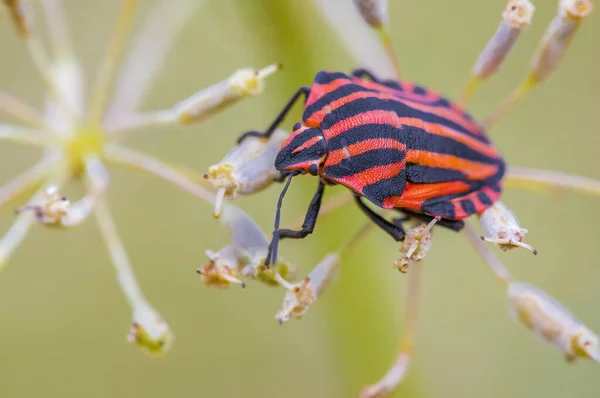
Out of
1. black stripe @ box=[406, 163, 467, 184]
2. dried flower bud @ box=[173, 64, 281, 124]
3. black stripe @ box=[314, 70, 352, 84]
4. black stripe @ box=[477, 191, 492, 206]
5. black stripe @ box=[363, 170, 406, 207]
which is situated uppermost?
dried flower bud @ box=[173, 64, 281, 124]

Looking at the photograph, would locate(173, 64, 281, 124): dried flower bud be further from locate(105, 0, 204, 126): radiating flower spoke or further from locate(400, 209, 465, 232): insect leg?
locate(400, 209, 465, 232): insect leg

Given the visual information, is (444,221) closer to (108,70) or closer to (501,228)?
(501,228)

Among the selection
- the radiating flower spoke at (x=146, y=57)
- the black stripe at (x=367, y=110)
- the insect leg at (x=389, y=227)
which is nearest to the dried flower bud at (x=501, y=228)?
the insect leg at (x=389, y=227)

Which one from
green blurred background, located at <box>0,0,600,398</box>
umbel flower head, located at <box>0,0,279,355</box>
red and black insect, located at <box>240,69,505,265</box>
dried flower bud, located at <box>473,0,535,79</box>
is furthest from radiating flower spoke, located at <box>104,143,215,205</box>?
green blurred background, located at <box>0,0,600,398</box>

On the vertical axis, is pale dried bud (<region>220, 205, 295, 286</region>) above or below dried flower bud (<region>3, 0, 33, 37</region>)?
below

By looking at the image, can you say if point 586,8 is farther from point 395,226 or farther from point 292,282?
point 292,282

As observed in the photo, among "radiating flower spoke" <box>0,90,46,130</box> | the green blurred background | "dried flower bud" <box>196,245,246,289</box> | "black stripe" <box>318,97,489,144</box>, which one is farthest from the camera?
the green blurred background

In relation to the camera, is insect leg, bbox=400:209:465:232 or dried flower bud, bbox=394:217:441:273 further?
insect leg, bbox=400:209:465:232
